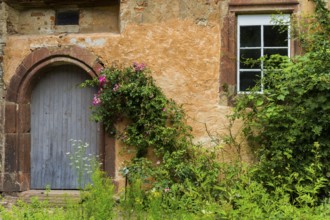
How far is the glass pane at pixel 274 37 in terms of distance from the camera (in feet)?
21.3

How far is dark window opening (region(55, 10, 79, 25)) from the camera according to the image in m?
7.00

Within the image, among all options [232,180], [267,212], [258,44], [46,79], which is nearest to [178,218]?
[267,212]

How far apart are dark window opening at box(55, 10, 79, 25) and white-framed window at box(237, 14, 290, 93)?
104 inches

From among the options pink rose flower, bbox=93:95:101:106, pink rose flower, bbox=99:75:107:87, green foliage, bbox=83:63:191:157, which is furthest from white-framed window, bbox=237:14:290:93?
pink rose flower, bbox=93:95:101:106

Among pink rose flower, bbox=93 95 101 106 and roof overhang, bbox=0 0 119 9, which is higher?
roof overhang, bbox=0 0 119 9

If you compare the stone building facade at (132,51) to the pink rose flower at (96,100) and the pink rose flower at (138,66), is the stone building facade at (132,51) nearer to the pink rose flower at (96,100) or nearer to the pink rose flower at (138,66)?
the pink rose flower at (138,66)

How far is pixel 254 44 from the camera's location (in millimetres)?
6531

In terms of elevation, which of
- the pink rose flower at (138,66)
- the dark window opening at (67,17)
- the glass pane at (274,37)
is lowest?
the pink rose flower at (138,66)

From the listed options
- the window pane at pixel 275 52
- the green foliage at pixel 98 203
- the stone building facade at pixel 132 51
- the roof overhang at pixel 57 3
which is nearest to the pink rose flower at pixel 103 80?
the stone building facade at pixel 132 51

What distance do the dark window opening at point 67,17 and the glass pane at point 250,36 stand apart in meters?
2.69

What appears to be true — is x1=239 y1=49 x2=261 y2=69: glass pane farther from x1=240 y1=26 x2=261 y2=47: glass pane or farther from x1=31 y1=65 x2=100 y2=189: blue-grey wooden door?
x1=31 y1=65 x2=100 y2=189: blue-grey wooden door

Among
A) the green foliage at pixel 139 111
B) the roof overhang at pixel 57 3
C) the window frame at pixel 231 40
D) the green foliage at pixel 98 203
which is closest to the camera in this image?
the green foliage at pixel 98 203

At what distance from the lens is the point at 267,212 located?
3.69 m

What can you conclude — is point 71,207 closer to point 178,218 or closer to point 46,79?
point 178,218
